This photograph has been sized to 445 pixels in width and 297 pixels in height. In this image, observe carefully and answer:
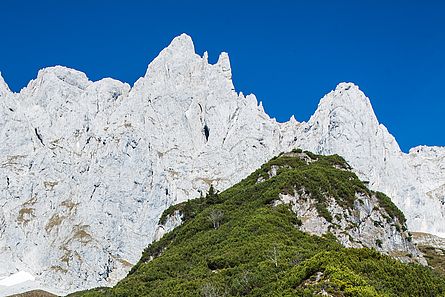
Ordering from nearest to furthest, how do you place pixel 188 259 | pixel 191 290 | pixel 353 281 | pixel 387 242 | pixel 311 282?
pixel 353 281, pixel 311 282, pixel 191 290, pixel 188 259, pixel 387 242

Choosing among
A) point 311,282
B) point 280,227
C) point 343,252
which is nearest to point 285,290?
point 311,282

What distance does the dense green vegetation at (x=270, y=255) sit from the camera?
38438 millimetres

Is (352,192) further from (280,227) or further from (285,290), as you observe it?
(285,290)

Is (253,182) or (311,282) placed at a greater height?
(253,182)

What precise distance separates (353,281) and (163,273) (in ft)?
103

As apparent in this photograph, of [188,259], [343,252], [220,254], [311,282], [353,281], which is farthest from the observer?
[188,259]

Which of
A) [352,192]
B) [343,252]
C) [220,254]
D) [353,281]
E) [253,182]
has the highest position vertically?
[253,182]

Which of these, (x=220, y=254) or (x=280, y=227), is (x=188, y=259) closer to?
(x=220, y=254)

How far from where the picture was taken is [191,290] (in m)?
50.4

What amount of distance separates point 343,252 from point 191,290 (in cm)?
1440

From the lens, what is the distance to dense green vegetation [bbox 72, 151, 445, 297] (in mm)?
38438

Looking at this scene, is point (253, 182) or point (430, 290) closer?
point (430, 290)

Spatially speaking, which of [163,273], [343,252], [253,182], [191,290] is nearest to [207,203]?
[253,182]

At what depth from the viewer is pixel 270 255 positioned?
2135 inches
